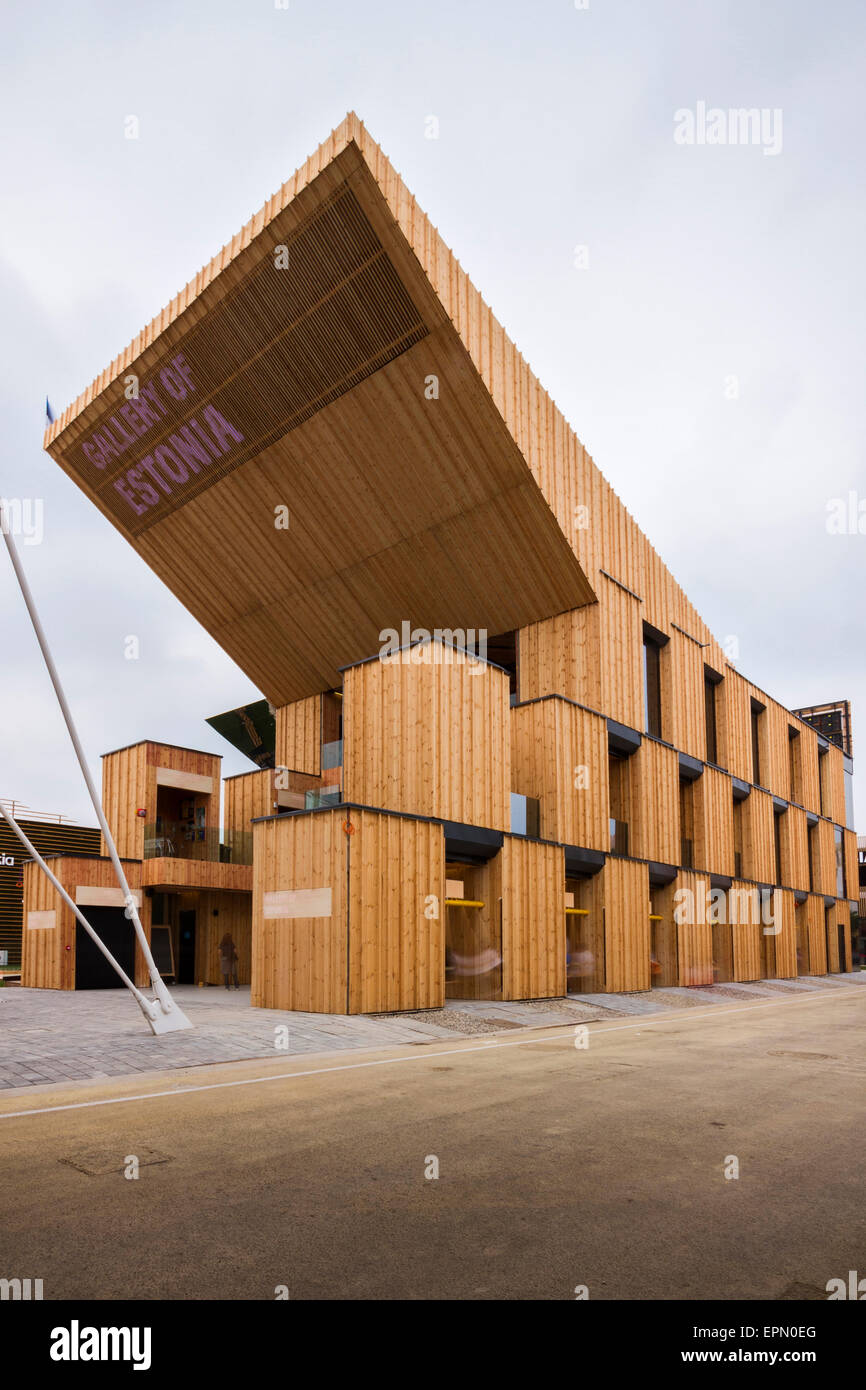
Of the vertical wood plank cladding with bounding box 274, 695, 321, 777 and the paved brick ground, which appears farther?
the vertical wood plank cladding with bounding box 274, 695, 321, 777

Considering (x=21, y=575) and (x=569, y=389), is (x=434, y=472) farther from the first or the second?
(x=569, y=389)

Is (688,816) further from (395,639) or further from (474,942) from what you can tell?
(474,942)

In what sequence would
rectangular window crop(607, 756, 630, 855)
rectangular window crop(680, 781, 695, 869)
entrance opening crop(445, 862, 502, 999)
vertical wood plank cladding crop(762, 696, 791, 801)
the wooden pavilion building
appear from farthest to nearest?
1. vertical wood plank cladding crop(762, 696, 791, 801)
2. rectangular window crop(680, 781, 695, 869)
3. rectangular window crop(607, 756, 630, 855)
4. entrance opening crop(445, 862, 502, 999)
5. the wooden pavilion building

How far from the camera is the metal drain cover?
5.49 metres

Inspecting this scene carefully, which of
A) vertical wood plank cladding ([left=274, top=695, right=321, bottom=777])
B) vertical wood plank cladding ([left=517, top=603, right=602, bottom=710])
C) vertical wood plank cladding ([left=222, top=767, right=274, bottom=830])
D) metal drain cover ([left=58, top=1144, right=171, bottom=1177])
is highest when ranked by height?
vertical wood plank cladding ([left=517, top=603, right=602, bottom=710])

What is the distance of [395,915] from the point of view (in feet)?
54.8

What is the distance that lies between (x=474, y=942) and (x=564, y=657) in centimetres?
966

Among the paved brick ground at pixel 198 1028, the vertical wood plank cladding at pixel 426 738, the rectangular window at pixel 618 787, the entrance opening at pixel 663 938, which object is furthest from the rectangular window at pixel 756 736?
the vertical wood plank cladding at pixel 426 738

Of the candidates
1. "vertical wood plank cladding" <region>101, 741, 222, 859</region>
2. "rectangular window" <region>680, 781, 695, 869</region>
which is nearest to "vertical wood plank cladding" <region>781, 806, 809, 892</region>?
"rectangular window" <region>680, 781, 695, 869</region>

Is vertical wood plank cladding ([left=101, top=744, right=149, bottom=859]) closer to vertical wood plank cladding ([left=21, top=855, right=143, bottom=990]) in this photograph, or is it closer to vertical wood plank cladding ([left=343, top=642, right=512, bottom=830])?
vertical wood plank cladding ([left=21, top=855, right=143, bottom=990])

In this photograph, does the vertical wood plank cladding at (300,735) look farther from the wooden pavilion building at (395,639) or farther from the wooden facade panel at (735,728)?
the wooden facade panel at (735,728)

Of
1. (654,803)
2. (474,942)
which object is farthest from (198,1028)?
(654,803)

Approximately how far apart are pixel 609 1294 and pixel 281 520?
82.6ft

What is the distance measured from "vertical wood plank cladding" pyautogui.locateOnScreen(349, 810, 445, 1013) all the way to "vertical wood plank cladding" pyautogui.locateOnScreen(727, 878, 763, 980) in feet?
66.8
